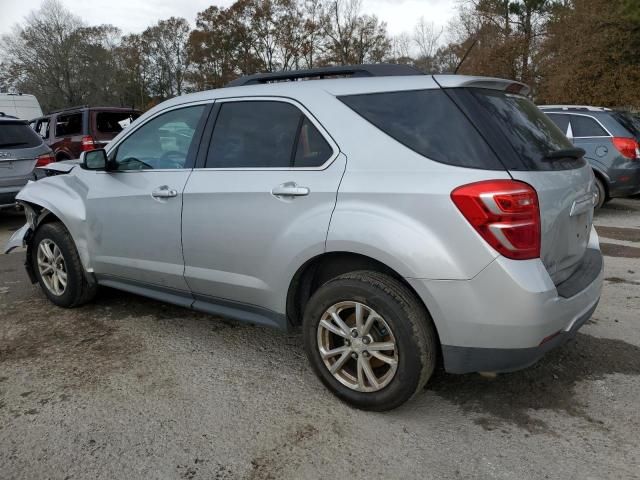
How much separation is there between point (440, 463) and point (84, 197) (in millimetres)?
3170

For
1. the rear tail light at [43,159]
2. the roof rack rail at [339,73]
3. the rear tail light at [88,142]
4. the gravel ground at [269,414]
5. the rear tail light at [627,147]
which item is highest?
the roof rack rail at [339,73]

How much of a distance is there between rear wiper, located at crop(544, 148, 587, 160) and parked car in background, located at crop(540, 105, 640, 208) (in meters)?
5.82

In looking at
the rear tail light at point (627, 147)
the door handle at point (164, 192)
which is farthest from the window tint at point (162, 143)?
the rear tail light at point (627, 147)

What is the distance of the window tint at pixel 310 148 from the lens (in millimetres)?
2765

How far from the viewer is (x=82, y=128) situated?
37.1ft

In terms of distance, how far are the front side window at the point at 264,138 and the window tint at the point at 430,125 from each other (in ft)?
1.05

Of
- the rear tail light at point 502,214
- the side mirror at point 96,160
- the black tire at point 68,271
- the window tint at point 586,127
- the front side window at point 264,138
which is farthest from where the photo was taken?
the window tint at point 586,127

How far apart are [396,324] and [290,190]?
0.91 m

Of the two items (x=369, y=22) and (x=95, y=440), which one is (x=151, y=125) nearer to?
(x=95, y=440)

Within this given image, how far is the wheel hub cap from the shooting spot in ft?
8.50

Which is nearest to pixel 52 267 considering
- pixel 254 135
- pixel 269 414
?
pixel 254 135

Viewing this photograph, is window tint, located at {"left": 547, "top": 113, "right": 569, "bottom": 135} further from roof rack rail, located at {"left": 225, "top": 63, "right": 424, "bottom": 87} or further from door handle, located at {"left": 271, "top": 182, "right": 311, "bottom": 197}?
door handle, located at {"left": 271, "top": 182, "right": 311, "bottom": 197}

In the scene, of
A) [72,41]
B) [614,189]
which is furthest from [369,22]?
[614,189]

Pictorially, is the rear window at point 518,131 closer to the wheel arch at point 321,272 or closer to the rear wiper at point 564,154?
the rear wiper at point 564,154
